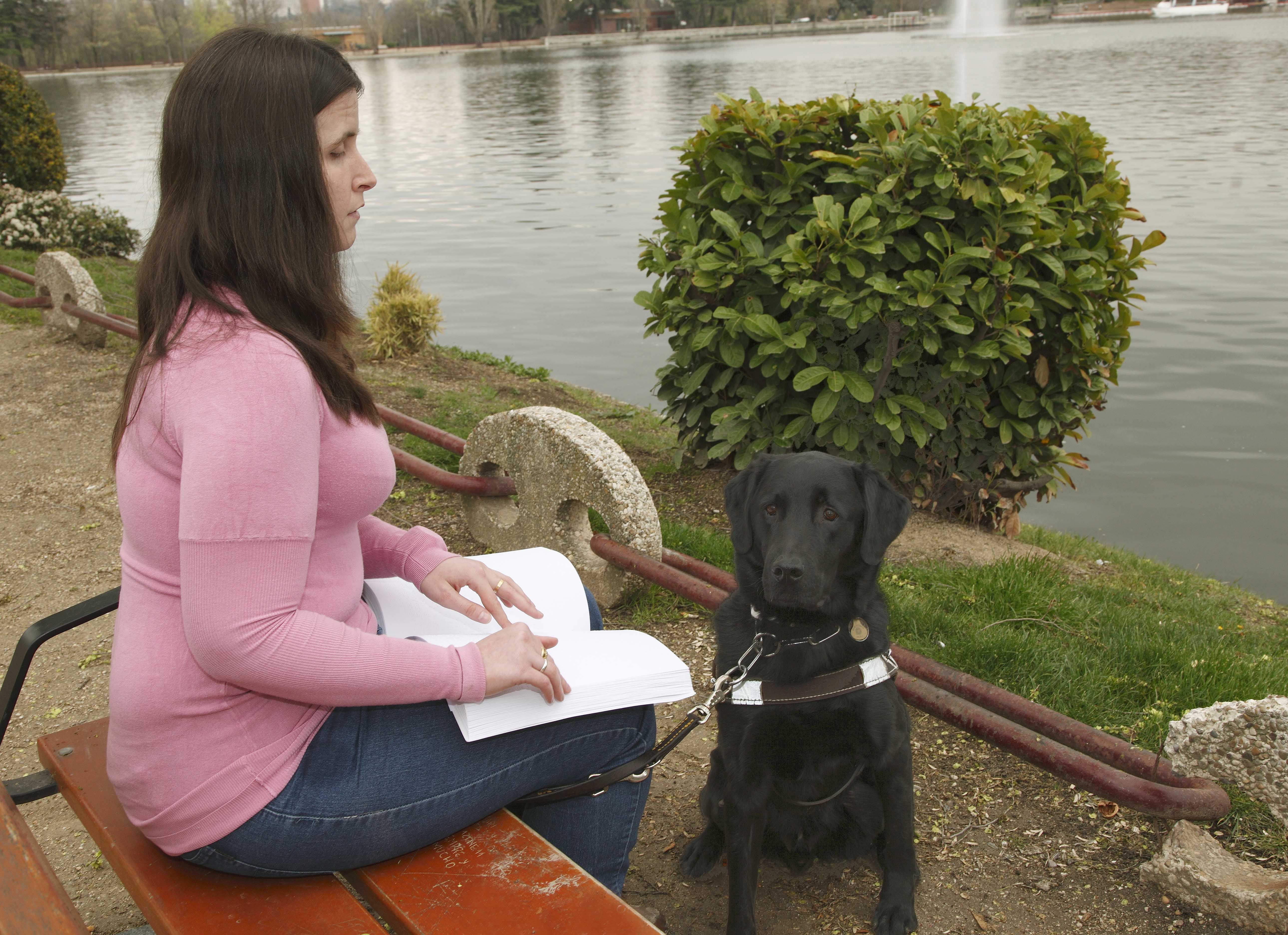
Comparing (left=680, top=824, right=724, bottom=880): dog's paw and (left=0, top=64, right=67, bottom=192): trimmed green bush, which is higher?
(left=0, top=64, right=67, bottom=192): trimmed green bush

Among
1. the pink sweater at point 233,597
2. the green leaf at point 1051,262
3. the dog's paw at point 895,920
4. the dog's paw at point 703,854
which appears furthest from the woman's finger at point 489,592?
the green leaf at point 1051,262

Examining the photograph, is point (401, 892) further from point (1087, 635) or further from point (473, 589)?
point (1087, 635)

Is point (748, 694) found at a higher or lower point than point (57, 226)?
lower

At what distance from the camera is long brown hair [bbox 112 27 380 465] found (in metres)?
1.90

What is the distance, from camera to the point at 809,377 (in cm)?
500

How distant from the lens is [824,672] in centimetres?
251

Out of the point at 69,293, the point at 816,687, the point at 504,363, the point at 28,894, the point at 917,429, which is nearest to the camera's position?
the point at 28,894

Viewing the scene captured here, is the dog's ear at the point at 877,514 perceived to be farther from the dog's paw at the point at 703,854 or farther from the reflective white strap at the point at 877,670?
the dog's paw at the point at 703,854

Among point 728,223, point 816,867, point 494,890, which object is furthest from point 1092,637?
point 494,890

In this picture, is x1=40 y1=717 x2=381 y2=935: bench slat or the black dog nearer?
x1=40 y1=717 x2=381 y2=935: bench slat

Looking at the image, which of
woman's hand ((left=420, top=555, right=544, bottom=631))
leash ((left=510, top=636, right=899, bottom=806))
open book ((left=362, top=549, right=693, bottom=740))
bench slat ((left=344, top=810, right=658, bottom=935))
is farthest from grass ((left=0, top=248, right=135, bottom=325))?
bench slat ((left=344, top=810, right=658, bottom=935))

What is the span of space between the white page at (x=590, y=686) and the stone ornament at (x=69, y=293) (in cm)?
772

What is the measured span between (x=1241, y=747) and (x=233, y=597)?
8.28 feet

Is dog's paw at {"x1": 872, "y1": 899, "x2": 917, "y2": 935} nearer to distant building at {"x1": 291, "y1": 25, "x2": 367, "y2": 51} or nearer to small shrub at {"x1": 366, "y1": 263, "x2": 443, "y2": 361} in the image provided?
small shrub at {"x1": 366, "y1": 263, "x2": 443, "y2": 361}
